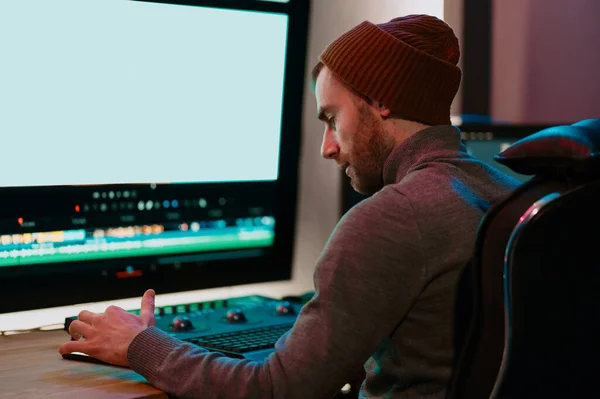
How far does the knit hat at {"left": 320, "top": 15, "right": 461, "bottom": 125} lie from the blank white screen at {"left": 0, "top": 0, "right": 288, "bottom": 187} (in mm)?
571

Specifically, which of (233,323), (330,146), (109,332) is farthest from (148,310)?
(330,146)

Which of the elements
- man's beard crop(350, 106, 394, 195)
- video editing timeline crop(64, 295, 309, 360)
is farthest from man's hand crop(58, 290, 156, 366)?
man's beard crop(350, 106, 394, 195)

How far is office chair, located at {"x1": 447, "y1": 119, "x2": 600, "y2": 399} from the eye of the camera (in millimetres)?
907

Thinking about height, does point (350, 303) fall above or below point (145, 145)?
below

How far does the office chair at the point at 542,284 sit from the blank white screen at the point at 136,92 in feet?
3.37

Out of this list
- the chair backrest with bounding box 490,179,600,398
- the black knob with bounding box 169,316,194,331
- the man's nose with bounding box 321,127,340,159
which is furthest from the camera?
the black knob with bounding box 169,316,194,331

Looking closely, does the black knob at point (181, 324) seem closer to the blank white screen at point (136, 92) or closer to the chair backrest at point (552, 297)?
the blank white screen at point (136, 92)

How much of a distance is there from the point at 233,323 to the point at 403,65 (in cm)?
67

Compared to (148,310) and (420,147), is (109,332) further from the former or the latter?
(420,147)

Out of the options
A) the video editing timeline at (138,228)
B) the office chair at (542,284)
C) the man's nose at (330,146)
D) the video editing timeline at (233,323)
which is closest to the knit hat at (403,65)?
the man's nose at (330,146)

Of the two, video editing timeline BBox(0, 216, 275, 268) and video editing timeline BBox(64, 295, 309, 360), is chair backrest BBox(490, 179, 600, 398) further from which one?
video editing timeline BBox(0, 216, 275, 268)

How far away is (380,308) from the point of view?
114 cm

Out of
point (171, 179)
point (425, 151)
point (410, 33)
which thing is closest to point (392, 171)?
point (425, 151)

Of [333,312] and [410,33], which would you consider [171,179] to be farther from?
[333,312]
